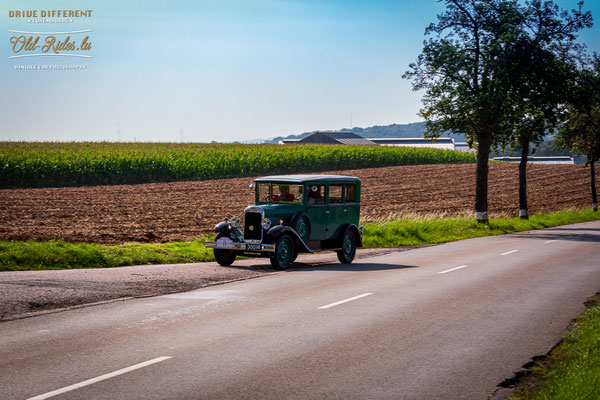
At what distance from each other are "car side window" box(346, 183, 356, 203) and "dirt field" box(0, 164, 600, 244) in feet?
23.4

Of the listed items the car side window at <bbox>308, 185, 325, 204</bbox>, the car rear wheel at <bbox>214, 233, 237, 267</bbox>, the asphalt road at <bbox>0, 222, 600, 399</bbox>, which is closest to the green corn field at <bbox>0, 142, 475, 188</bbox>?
the car rear wheel at <bbox>214, 233, 237, 267</bbox>

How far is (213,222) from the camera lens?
28.0m

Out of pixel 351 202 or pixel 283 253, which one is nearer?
pixel 283 253

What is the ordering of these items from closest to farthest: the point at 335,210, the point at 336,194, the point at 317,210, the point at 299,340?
the point at 299,340, the point at 317,210, the point at 335,210, the point at 336,194

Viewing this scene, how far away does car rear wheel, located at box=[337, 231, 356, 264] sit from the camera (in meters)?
17.5

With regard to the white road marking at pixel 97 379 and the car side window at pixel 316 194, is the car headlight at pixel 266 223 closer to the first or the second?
the car side window at pixel 316 194

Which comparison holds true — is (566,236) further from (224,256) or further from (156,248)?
(156,248)

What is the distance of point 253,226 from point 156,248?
3625 mm

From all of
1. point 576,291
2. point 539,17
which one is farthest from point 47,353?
point 539,17

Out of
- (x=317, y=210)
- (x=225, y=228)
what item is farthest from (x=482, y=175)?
(x=225, y=228)

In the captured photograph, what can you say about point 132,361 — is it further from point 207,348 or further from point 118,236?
point 118,236

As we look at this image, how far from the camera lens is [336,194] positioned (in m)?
17.7

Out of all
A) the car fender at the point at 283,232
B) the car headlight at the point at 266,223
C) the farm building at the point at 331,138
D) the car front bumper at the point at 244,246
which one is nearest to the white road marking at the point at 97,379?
the car front bumper at the point at 244,246

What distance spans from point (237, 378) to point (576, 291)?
28.6 feet
